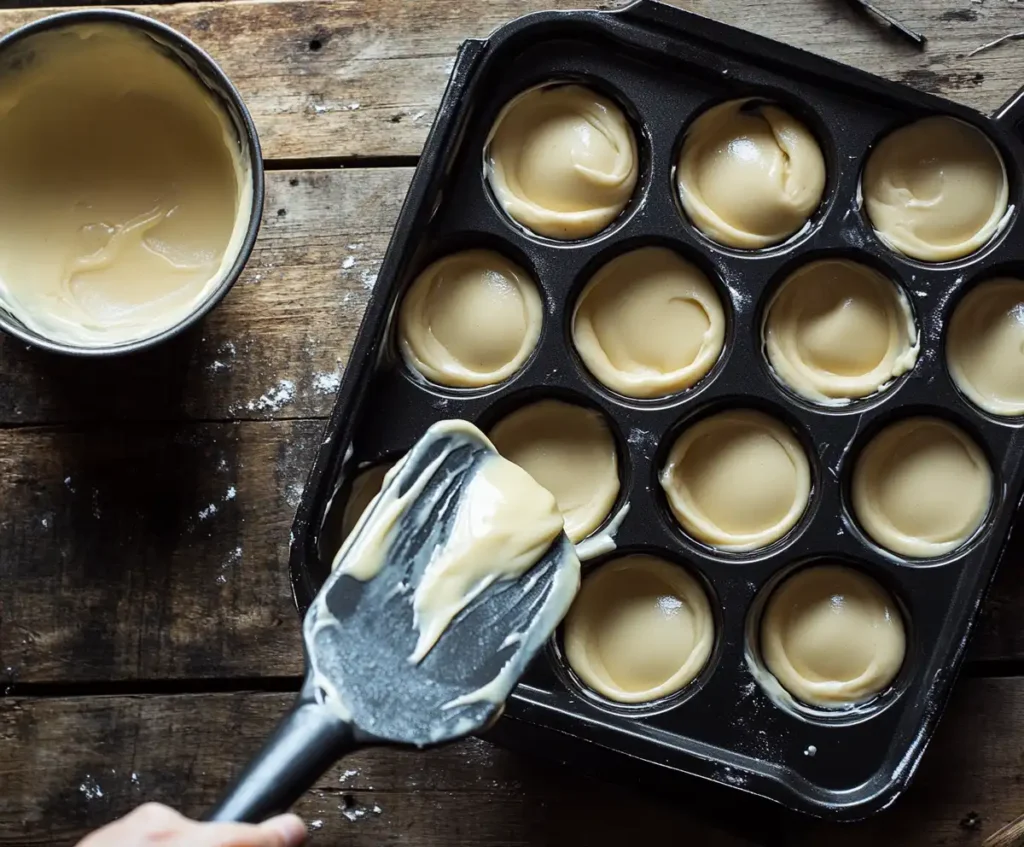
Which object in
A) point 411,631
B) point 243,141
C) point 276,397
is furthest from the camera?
point 276,397

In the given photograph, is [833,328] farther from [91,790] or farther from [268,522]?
[91,790]

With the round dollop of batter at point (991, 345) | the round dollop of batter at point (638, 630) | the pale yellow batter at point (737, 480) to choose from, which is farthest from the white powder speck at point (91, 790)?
the round dollop of batter at point (991, 345)

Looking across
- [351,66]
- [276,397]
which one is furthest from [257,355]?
[351,66]

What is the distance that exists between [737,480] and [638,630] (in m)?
0.27

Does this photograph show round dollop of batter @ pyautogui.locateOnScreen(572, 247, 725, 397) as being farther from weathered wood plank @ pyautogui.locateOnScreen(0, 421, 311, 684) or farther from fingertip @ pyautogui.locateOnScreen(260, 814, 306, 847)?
fingertip @ pyautogui.locateOnScreen(260, 814, 306, 847)

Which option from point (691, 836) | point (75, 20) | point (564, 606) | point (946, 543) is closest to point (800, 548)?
point (946, 543)

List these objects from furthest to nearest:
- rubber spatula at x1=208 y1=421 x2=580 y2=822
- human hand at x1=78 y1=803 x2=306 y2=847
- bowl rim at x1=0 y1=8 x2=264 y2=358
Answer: bowl rim at x1=0 y1=8 x2=264 y2=358 < rubber spatula at x1=208 y1=421 x2=580 y2=822 < human hand at x1=78 y1=803 x2=306 y2=847

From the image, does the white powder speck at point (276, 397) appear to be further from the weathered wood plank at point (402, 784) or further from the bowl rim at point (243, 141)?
the weathered wood plank at point (402, 784)

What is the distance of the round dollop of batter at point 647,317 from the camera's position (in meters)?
Result: 1.51

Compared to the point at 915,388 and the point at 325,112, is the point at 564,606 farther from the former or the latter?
the point at 325,112

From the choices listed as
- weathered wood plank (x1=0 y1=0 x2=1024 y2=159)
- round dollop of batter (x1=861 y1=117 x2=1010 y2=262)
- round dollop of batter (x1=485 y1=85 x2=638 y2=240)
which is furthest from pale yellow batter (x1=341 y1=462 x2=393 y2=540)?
round dollop of batter (x1=861 y1=117 x2=1010 y2=262)

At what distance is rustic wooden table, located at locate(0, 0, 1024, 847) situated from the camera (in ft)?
5.27

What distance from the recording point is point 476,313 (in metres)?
1.51

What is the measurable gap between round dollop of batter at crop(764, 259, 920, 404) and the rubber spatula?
1.58ft
